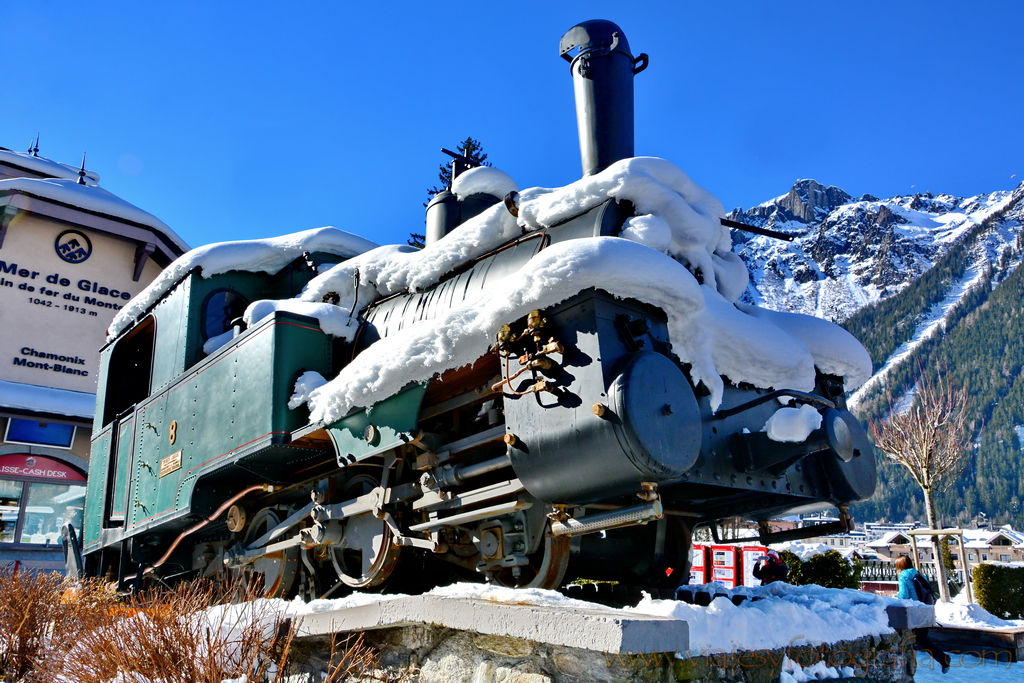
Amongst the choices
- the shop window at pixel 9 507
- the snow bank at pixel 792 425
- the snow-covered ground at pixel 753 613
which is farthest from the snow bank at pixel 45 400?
the snow bank at pixel 792 425

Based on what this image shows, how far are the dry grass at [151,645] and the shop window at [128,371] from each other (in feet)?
11.6

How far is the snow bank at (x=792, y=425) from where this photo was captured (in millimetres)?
3713

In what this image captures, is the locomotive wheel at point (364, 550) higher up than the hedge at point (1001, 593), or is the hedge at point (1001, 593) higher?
the locomotive wheel at point (364, 550)

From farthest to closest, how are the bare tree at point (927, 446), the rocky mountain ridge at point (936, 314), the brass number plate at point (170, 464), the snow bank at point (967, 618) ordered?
1. the rocky mountain ridge at point (936, 314)
2. the bare tree at point (927, 446)
3. the snow bank at point (967, 618)
4. the brass number plate at point (170, 464)

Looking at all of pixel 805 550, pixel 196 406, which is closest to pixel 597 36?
pixel 196 406

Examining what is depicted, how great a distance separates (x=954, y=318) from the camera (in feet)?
383

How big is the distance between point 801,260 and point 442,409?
201 metres

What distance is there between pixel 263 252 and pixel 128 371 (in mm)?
2958

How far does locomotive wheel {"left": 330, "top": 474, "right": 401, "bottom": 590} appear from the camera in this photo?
4789 mm

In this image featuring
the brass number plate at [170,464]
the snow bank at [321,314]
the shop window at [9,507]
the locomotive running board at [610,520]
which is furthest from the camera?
the shop window at [9,507]

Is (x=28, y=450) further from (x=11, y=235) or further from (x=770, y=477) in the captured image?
(x=770, y=477)

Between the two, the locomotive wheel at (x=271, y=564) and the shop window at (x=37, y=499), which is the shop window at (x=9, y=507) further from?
the locomotive wheel at (x=271, y=564)

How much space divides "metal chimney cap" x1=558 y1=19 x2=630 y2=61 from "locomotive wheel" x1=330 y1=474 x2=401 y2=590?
3105 mm

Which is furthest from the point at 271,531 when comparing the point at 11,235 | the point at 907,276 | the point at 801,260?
the point at 801,260
